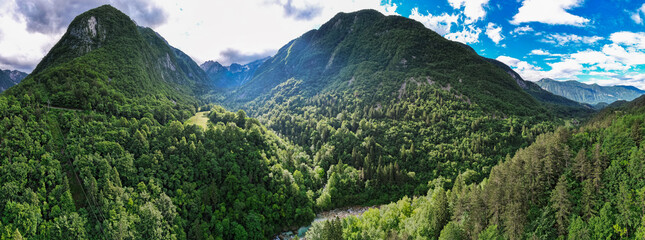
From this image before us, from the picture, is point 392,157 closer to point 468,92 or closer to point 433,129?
point 433,129

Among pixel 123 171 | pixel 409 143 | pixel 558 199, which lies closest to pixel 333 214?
pixel 409 143

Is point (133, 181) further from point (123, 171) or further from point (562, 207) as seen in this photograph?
point (562, 207)

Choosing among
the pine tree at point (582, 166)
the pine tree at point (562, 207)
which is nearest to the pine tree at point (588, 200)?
the pine tree at point (562, 207)

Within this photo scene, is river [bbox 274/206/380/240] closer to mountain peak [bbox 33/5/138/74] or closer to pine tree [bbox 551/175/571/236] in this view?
pine tree [bbox 551/175/571/236]

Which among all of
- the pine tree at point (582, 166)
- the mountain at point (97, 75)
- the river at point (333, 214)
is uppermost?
the mountain at point (97, 75)

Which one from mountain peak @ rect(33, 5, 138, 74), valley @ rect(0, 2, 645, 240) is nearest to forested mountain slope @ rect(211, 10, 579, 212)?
valley @ rect(0, 2, 645, 240)

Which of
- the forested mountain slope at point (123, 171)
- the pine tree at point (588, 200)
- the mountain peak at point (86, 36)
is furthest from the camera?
the mountain peak at point (86, 36)

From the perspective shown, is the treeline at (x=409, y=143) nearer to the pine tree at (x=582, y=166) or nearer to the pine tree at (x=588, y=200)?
the pine tree at (x=582, y=166)
